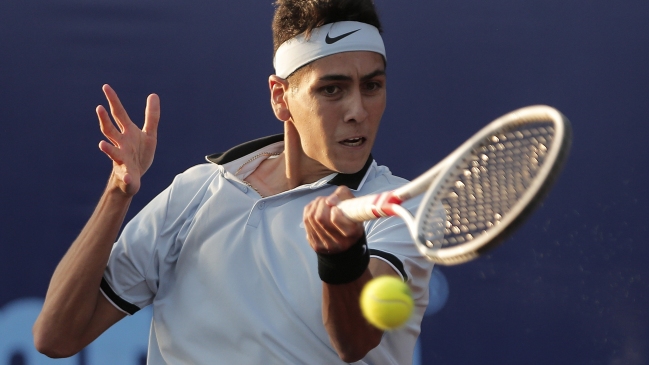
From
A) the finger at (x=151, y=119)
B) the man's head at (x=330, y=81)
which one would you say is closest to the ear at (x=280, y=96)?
the man's head at (x=330, y=81)

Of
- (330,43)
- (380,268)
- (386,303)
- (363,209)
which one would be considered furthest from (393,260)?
(330,43)

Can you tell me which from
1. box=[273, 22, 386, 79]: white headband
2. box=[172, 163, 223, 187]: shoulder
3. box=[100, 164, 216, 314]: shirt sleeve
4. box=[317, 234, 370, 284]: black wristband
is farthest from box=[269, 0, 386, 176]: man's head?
box=[317, 234, 370, 284]: black wristband

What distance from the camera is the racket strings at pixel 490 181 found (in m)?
1.62

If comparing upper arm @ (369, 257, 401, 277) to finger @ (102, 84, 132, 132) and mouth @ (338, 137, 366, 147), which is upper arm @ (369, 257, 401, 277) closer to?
mouth @ (338, 137, 366, 147)

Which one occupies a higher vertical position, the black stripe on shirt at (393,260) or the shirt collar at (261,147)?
the shirt collar at (261,147)

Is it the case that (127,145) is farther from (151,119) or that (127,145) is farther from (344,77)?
(344,77)

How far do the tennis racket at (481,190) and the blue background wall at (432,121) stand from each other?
54.6 inches

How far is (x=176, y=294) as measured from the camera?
2322mm

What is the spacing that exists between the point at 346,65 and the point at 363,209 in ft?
2.03

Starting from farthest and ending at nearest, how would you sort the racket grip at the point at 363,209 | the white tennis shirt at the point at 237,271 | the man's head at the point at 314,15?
the man's head at the point at 314,15 < the white tennis shirt at the point at 237,271 < the racket grip at the point at 363,209

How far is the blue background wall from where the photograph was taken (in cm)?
315

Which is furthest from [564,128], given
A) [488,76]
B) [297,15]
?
[488,76]

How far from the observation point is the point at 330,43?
2320 millimetres

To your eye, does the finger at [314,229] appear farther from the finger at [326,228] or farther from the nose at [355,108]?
the nose at [355,108]
